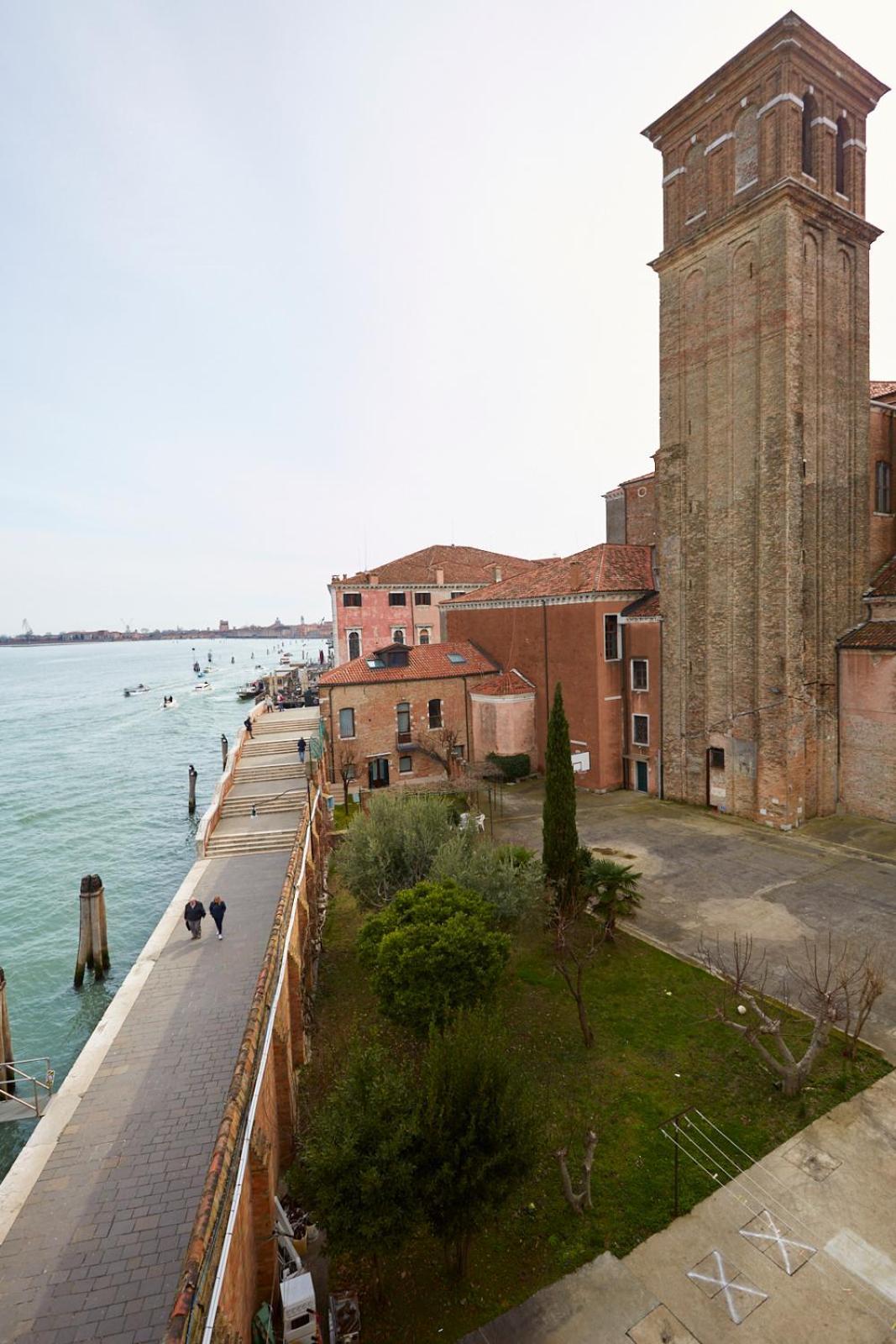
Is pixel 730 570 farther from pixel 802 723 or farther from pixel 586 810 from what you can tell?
pixel 586 810

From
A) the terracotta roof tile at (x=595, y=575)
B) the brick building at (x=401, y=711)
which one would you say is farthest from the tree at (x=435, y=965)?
the terracotta roof tile at (x=595, y=575)

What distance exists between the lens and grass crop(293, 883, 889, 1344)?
281 inches

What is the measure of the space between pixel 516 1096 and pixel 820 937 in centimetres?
1038

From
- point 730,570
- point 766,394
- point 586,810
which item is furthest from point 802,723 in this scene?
point 766,394

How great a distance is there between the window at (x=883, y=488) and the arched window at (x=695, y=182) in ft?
37.9

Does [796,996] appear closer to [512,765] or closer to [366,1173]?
[366,1173]

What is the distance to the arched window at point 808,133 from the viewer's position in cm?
2184

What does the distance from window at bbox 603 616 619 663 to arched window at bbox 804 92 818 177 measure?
16405 millimetres

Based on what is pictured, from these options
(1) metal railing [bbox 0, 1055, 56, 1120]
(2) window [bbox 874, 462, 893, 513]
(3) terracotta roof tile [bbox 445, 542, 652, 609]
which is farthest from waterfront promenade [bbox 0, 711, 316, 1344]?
(2) window [bbox 874, 462, 893, 513]

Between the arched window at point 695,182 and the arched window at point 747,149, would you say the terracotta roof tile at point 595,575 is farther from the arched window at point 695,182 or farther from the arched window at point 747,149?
the arched window at point 747,149

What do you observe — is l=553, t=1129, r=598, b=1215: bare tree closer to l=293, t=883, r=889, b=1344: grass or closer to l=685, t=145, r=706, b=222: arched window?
l=293, t=883, r=889, b=1344: grass

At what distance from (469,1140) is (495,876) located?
23.2 ft

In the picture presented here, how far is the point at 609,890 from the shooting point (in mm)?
14195

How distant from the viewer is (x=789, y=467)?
69.3 feet
